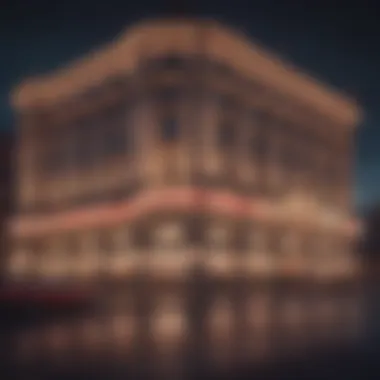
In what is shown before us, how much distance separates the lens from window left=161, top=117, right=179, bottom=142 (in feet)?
15.1

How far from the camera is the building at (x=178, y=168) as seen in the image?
14.1ft

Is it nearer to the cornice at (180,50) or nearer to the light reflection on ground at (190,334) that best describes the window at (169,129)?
the cornice at (180,50)

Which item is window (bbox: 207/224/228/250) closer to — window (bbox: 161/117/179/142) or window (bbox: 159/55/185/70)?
window (bbox: 161/117/179/142)

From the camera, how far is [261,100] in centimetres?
459

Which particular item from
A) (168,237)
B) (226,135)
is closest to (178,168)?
(168,237)

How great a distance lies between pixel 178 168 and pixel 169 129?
50cm

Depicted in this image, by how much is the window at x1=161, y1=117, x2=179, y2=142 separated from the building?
17 millimetres

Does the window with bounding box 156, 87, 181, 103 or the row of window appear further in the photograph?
the window with bounding box 156, 87, 181, 103

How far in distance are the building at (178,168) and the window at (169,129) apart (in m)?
0.02

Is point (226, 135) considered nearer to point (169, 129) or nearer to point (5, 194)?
point (169, 129)

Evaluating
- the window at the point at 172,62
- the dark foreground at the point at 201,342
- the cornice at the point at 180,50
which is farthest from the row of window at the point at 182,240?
the window at the point at 172,62

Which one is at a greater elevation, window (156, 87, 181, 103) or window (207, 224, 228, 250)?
window (156, 87, 181, 103)

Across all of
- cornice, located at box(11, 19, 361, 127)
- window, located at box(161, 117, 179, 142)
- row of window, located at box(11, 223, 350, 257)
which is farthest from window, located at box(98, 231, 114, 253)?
cornice, located at box(11, 19, 361, 127)

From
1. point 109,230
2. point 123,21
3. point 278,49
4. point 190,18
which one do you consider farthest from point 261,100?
point 109,230
